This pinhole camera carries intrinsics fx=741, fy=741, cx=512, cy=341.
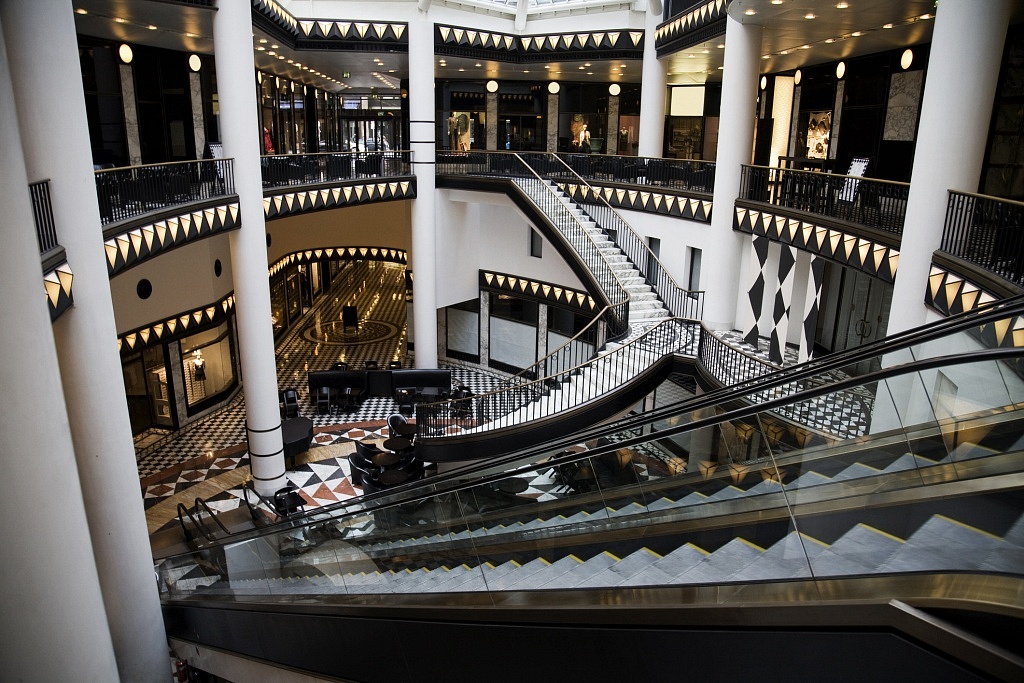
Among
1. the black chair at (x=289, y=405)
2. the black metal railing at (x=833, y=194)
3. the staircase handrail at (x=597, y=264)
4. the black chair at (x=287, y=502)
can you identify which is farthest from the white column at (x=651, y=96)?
the black chair at (x=287, y=502)

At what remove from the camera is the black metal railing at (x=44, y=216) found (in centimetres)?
641

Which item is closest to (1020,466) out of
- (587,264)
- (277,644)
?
(277,644)

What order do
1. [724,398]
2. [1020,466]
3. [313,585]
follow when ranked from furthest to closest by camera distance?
[313,585]
[724,398]
[1020,466]

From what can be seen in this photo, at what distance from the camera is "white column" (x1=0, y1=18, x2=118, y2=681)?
493 cm

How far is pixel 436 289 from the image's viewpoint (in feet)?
66.3

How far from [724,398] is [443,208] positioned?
52.4 ft

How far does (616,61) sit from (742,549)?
18.9 metres

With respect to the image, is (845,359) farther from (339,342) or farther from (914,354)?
(339,342)

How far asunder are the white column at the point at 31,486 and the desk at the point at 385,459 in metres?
7.37

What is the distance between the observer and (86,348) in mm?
7008

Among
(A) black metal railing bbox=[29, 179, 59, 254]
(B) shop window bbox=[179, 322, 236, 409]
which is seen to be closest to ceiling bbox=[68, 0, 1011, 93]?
(A) black metal railing bbox=[29, 179, 59, 254]

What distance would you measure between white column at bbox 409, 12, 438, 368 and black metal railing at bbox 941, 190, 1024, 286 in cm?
1326

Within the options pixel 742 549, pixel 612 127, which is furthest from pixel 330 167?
pixel 742 549

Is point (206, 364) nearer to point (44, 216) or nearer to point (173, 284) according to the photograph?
point (173, 284)
